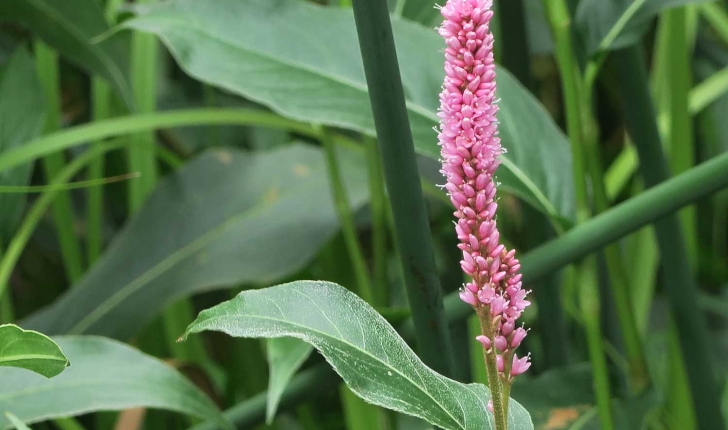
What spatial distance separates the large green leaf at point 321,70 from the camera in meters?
0.30

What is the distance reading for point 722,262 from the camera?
2.35 feet

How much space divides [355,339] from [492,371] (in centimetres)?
4

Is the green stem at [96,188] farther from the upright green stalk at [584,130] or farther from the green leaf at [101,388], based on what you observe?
the upright green stalk at [584,130]

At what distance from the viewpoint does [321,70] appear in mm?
321

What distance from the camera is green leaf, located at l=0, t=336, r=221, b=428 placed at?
266 millimetres

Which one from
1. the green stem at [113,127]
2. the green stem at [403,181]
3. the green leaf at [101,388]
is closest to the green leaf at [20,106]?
the green stem at [113,127]

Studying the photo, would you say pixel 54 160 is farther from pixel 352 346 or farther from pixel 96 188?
pixel 352 346

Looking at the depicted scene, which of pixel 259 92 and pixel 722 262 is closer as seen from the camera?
pixel 259 92

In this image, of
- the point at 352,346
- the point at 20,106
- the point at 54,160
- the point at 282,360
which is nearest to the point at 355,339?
the point at 352,346

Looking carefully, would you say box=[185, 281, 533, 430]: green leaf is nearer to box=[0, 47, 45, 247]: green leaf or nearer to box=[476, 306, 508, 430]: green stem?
box=[476, 306, 508, 430]: green stem

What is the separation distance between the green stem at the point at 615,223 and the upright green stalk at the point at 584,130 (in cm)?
3

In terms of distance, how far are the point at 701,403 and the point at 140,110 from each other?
→ 0.36 m

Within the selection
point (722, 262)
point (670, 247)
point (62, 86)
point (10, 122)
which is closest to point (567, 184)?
point (670, 247)

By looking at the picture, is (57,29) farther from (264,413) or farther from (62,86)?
(62,86)
